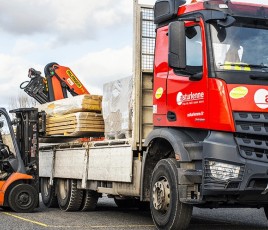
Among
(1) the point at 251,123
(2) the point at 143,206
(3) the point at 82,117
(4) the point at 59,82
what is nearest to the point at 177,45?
(1) the point at 251,123

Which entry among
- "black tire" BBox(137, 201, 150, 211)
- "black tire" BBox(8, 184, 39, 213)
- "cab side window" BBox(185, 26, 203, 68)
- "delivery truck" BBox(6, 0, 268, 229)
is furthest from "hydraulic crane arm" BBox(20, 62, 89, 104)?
"cab side window" BBox(185, 26, 203, 68)

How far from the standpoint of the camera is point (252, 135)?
7.73 meters

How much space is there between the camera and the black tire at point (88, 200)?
40.8 ft

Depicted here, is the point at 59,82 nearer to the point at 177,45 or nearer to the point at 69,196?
the point at 69,196

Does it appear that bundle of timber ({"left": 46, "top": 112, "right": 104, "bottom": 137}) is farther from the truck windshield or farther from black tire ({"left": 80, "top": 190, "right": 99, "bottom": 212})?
the truck windshield

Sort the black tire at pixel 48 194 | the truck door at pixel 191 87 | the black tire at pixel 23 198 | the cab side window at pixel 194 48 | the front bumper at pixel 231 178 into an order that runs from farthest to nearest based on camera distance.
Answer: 1. the black tire at pixel 48 194
2. the black tire at pixel 23 198
3. the cab side window at pixel 194 48
4. the truck door at pixel 191 87
5. the front bumper at pixel 231 178

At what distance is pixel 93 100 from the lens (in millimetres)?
11984

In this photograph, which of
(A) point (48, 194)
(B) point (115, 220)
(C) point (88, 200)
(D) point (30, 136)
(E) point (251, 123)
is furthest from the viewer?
(A) point (48, 194)

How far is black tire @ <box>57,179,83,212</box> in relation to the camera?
12.3 metres

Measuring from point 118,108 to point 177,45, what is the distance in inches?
114

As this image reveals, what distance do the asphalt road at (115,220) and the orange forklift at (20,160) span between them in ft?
1.13

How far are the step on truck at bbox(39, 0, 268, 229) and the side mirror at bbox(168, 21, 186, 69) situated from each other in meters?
0.01

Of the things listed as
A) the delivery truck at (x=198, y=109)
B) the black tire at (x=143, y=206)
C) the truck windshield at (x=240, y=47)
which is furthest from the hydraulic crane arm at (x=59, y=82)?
the truck windshield at (x=240, y=47)

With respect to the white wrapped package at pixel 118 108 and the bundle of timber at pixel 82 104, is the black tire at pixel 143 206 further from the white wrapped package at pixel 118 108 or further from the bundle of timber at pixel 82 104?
the white wrapped package at pixel 118 108
